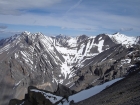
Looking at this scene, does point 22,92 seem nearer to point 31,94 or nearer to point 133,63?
point 133,63

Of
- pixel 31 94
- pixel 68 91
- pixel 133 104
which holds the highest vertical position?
pixel 133 104

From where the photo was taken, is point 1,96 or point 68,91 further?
point 1,96

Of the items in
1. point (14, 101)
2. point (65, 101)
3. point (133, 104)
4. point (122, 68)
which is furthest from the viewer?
point (122, 68)

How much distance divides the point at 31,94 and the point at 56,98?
6.68 m

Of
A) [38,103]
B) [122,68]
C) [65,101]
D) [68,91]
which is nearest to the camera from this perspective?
[38,103]

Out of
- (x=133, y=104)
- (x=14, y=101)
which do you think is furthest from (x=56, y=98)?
(x=133, y=104)

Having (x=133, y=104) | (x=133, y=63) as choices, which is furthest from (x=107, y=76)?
(x=133, y=104)

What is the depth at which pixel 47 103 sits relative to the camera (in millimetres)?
43125

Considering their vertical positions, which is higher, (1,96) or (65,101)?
(65,101)

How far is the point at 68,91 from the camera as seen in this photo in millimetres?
83188

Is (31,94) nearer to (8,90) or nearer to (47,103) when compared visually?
(47,103)

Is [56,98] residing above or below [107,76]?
above

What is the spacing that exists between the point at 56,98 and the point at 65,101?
2.30 metres

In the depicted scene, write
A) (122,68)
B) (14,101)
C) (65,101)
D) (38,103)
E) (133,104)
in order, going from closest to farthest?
(133,104) → (38,103) → (65,101) → (14,101) → (122,68)
